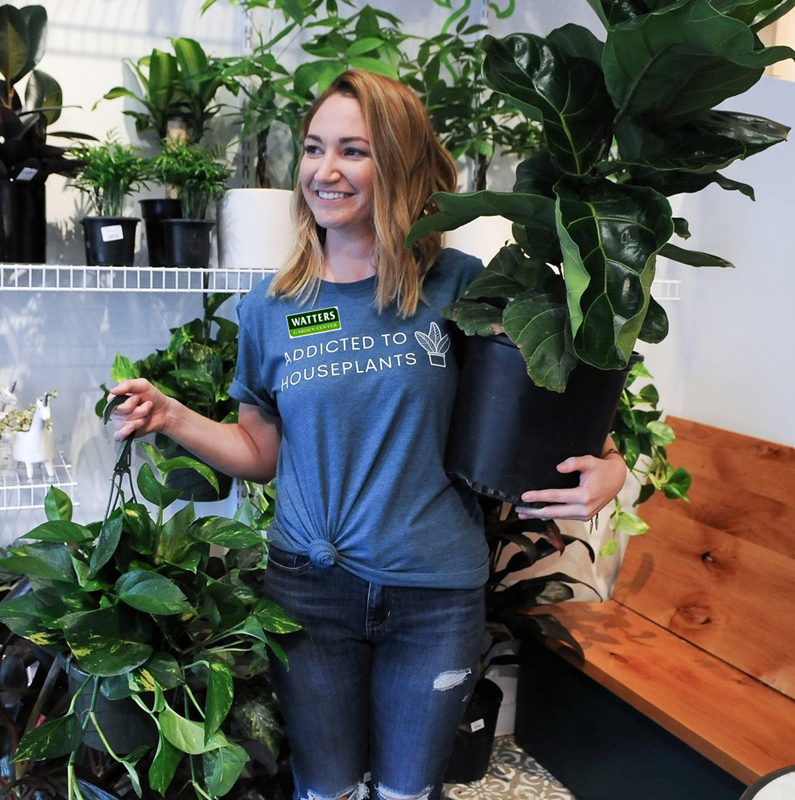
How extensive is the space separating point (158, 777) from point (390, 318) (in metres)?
0.76

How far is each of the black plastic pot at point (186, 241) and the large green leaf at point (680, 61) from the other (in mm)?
967

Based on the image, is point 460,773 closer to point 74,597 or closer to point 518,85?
point 74,597

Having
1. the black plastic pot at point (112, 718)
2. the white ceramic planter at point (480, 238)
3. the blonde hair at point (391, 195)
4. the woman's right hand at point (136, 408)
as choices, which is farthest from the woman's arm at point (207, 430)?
the white ceramic planter at point (480, 238)

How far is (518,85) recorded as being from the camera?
1103 millimetres

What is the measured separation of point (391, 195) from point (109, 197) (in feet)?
2.30

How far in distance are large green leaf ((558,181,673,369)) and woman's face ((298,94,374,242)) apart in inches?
15.8

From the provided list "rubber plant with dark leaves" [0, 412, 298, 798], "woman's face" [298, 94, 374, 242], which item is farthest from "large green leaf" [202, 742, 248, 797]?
"woman's face" [298, 94, 374, 242]

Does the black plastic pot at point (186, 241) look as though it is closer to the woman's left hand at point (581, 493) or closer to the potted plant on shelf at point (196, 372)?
the potted plant on shelf at point (196, 372)

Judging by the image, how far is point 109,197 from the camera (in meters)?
1.73

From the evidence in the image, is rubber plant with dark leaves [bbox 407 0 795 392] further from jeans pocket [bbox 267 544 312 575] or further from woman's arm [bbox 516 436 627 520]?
jeans pocket [bbox 267 544 312 575]

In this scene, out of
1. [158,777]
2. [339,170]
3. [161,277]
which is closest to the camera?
[158,777]

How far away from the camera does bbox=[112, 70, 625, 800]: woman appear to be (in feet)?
4.33

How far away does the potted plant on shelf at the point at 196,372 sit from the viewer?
178 centimetres

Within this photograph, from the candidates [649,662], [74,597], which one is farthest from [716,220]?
[74,597]
